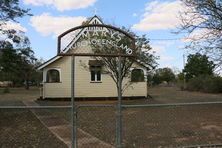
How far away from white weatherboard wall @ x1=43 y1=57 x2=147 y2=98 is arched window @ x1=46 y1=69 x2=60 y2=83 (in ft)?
2.74

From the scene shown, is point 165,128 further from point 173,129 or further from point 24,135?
point 24,135

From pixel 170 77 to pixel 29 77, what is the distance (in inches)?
1259

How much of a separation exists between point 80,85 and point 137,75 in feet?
16.5

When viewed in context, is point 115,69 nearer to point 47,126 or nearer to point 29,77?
point 47,126

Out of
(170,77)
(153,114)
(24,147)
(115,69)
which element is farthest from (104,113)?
(170,77)

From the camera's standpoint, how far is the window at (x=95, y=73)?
3736 cm

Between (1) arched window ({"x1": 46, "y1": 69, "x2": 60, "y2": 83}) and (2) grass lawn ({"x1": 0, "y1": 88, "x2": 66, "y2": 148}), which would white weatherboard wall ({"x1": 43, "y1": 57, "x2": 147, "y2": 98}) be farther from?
(2) grass lawn ({"x1": 0, "y1": 88, "x2": 66, "y2": 148})

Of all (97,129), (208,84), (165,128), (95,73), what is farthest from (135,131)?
(208,84)

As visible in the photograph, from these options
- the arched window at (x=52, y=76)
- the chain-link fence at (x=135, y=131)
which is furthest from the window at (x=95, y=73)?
the chain-link fence at (x=135, y=131)

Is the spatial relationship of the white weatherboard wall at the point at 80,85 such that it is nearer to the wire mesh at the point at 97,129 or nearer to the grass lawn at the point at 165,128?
the wire mesh at the point at 97,129

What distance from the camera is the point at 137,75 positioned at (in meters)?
38.3

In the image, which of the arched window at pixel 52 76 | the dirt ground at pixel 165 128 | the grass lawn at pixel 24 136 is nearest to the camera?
the grass lawn at pixel 24 136

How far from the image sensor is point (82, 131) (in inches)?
575

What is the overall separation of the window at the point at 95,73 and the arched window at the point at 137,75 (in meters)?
2.89
